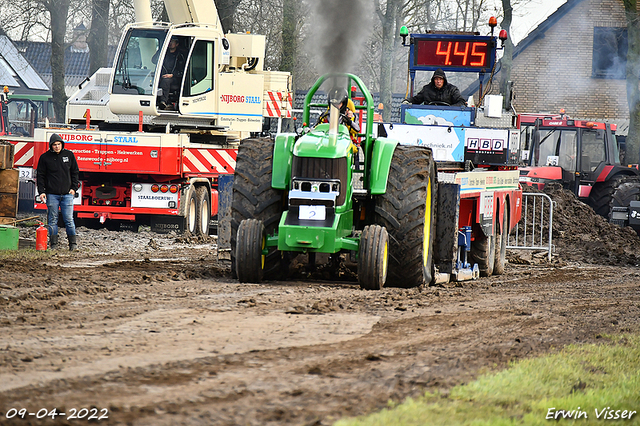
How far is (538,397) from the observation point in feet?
16.4

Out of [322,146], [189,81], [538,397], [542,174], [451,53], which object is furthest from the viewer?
[542,174]

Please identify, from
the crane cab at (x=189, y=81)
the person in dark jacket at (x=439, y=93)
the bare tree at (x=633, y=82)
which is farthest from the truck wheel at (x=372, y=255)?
the bare tree at (x=633, y=82)

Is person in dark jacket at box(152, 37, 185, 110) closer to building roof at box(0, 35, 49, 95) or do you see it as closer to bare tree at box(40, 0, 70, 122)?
bare tree at box(40, 0, 70, 122)

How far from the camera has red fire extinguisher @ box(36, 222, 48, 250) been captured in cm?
1315

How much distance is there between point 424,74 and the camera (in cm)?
1548

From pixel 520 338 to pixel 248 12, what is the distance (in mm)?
28577

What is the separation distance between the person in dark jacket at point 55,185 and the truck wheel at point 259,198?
17.2 feet

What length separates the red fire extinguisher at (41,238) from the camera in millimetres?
13151

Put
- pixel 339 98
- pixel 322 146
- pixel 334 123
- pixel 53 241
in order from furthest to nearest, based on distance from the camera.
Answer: pixel 53 241 < pixel 339 98 < pixel 334 123 < pixel 322 146

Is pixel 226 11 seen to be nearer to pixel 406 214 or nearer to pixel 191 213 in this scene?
pixel 191 213

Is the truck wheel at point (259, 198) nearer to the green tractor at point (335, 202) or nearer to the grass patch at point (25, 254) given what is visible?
the green tractor at point (335, 202)

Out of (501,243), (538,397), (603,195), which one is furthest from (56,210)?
(603,195)

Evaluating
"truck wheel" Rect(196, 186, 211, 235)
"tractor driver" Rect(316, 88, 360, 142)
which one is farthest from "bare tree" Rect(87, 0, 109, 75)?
"tractor driver" Rect(316, 88, 360, 142)

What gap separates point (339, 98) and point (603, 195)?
12.4 metres
